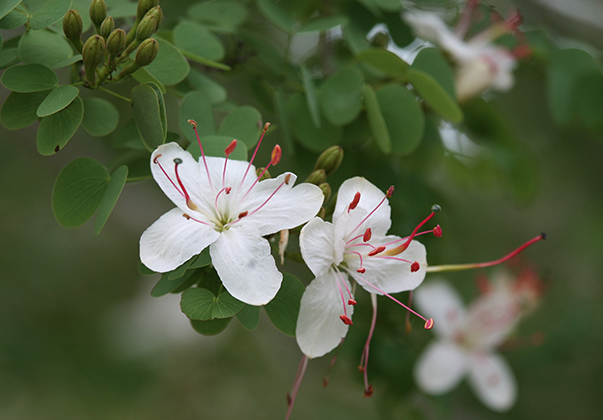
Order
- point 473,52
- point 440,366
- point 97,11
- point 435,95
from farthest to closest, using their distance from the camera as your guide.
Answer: point 440,366, point 473,52, point 435,95, point 97,11

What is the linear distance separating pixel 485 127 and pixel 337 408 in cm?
173

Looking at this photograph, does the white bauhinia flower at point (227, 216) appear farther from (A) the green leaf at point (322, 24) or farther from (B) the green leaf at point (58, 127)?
(A) the green leaf at point (322, 24)

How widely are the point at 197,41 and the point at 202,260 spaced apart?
1.74ft

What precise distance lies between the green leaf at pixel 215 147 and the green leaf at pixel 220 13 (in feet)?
1.54

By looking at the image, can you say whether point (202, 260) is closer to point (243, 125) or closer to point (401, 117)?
point (243, 125)

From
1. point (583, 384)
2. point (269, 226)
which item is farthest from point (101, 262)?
point (583, 384)

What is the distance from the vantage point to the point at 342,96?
1.12 metres

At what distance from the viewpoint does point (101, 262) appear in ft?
9.41

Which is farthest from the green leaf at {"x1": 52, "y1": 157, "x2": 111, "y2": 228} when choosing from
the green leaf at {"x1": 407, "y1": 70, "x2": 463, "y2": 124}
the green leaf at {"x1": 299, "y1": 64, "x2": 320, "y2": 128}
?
the green leaf at {"x1": 407, "y1": 70, "x2": 463, "y2": 124}

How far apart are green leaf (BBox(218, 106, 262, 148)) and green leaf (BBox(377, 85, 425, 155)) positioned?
1.21 ft

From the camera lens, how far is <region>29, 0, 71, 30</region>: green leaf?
0.79m

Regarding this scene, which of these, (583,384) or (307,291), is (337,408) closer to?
(583,384)

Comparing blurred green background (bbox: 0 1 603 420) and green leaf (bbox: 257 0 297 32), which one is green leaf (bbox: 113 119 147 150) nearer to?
green leaf (bbox: 257 0 297 32)

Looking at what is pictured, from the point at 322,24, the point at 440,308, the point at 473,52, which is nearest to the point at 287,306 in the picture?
the point at 322,24
